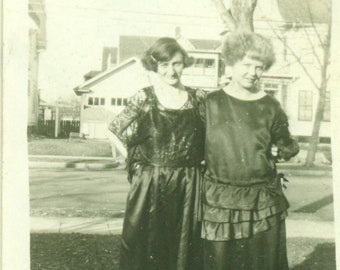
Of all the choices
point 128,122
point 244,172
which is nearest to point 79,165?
point 128,122

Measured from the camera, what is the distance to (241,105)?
106 cm

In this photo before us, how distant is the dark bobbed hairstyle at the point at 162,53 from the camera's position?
1097 millimetres

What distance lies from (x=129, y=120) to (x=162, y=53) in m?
0.19

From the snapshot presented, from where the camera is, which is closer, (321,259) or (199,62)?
(199,62)

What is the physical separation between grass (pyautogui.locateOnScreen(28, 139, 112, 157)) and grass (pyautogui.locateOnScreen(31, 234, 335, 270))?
256 millimetres

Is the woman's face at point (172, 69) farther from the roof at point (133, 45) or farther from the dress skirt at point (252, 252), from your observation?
the dress skirt at point (252, 252)

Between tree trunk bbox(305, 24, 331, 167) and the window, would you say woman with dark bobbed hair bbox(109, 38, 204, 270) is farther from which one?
tree trunk bbox(305, 24, 331, 167)

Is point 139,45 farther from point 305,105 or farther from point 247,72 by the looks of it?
point 305,105

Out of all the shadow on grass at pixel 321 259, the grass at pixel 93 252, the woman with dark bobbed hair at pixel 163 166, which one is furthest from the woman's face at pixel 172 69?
the shadow on grass at pixel 321 259

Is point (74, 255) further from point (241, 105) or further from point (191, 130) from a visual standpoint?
point (241, 105)

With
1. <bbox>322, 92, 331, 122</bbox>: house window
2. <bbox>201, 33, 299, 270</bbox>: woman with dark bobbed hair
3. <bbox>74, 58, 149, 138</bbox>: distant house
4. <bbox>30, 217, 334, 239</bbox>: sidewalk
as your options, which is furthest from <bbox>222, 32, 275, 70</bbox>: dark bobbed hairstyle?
<bbox>30, 217, 334, 239</bbox>: sidewalk

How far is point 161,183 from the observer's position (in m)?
1.09

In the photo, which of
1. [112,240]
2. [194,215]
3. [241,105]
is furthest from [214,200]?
[112,240]

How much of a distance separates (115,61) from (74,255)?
0.61 meters
